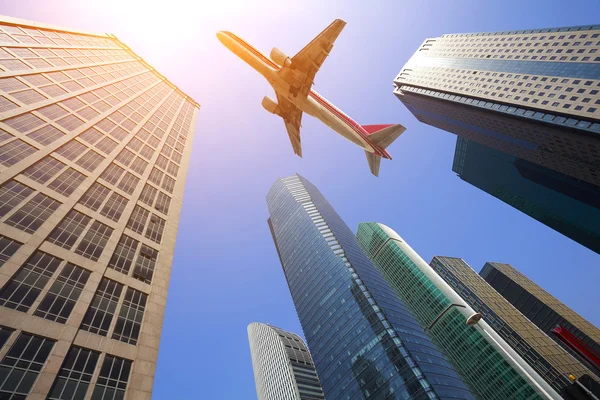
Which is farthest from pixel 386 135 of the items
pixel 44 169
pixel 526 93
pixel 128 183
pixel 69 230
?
pixel 526 93

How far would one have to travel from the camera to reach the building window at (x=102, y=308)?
29.1 m

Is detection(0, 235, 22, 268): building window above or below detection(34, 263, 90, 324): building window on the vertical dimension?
above

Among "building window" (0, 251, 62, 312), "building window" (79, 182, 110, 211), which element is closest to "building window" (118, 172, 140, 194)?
"building window" (79, 182, 110, 211)

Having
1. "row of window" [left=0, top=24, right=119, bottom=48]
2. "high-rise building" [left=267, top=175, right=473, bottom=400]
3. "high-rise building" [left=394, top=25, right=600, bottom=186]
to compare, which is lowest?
"high-rise building" [left=267, top=175, right=473, bottom=400]

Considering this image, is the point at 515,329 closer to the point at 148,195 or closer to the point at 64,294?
the point at 148,195

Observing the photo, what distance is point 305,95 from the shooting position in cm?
3975

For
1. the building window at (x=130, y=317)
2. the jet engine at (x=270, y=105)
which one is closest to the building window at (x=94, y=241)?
the building window at (x=130, y=317)

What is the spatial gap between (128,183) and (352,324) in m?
68.5

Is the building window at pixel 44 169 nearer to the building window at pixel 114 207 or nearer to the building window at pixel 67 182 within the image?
the building window at pixel 67 182

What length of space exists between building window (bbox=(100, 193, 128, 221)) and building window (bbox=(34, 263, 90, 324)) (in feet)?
34.7

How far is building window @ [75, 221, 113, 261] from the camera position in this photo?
114 feet

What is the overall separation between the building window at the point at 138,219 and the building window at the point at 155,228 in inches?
35.7

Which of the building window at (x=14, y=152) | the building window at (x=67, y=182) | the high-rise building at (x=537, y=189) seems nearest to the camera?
the building window at (x=14, y=152)

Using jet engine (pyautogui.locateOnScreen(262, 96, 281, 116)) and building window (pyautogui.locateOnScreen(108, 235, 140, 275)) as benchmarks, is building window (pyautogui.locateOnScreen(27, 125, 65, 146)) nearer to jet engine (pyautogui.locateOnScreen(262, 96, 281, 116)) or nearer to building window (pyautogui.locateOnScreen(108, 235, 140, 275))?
building window (pyautogui.locateOnScreen(108, 235, 140, 275))
